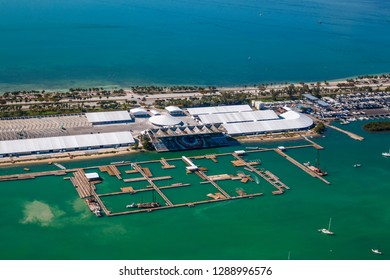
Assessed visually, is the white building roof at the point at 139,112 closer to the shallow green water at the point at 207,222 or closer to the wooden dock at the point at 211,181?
the shallow green water at the point at 207,222

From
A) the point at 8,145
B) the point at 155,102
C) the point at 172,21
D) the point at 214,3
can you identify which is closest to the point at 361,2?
the point at 214,3

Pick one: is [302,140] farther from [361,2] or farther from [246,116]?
[361,2]

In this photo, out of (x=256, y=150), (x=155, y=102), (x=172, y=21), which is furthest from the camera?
(x=172, y=21)

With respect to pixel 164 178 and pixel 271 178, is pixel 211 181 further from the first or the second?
pixel 271 178

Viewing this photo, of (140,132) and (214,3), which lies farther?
(214,3)

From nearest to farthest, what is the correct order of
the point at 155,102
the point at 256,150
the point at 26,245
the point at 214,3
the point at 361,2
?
1. the point at 26,245
2. the point at 256,150
3. the point at 155,102
4. the point at 214,3
5. the point at 361,2

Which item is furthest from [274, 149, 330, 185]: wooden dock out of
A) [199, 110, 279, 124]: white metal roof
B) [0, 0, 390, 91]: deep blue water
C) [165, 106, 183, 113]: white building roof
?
[0, 0, 390, 91]: deep blue water
